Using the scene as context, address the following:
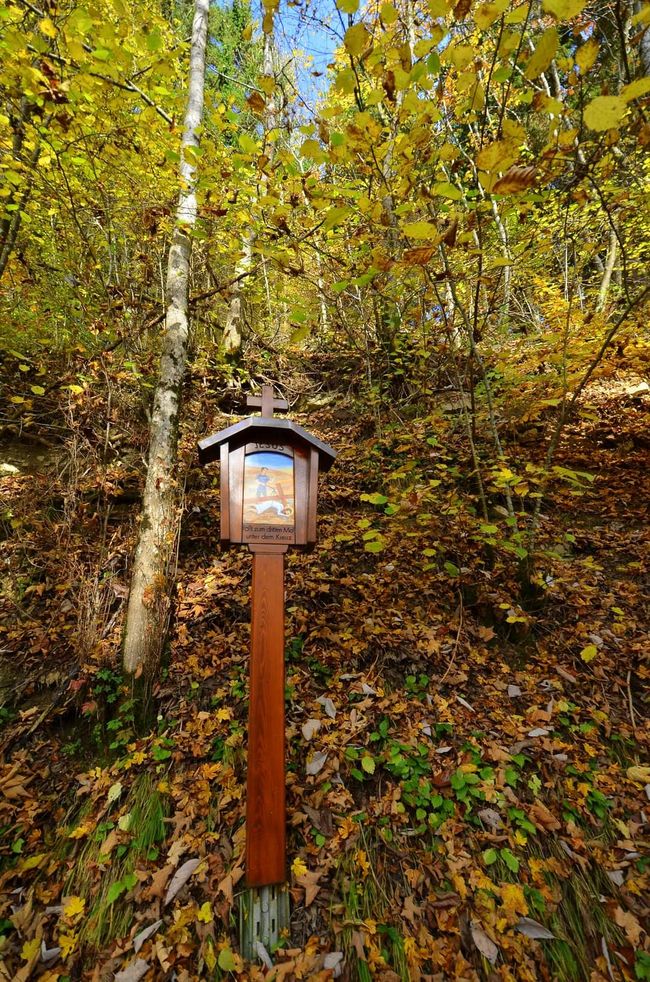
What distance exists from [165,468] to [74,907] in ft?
10.3

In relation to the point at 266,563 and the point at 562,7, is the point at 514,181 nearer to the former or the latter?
the point at 562,7

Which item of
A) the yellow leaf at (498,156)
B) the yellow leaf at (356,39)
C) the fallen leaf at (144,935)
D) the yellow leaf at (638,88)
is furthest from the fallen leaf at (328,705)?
the yellow leaf at (356,39)

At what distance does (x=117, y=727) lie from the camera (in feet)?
10.5

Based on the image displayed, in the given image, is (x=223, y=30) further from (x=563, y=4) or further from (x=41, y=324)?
(x=563, y=4)

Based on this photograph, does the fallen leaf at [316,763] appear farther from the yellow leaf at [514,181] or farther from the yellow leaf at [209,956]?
the yellow leaf at [514,181]

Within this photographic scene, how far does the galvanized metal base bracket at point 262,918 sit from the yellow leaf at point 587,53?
4.86 meters

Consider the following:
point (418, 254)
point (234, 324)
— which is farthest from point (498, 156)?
point (234, 324)

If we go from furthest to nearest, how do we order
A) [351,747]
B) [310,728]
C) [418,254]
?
[310,728] → [351,747] → [418,254]

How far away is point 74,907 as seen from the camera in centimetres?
238

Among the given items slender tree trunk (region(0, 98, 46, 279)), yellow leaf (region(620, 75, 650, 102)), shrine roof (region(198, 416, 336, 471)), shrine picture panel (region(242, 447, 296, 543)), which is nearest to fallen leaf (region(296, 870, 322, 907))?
shrine picture panel (region(242, 447, 296, 543))

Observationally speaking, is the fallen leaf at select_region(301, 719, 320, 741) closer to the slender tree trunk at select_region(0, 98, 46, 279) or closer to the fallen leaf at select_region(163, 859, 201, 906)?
the fallen leaf at select_region(163, 859, 201, 906)

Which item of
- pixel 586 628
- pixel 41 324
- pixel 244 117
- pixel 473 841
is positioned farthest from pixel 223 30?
pixel 473 841

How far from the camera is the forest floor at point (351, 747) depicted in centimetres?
228

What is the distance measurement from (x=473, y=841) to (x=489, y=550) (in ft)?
7.57
